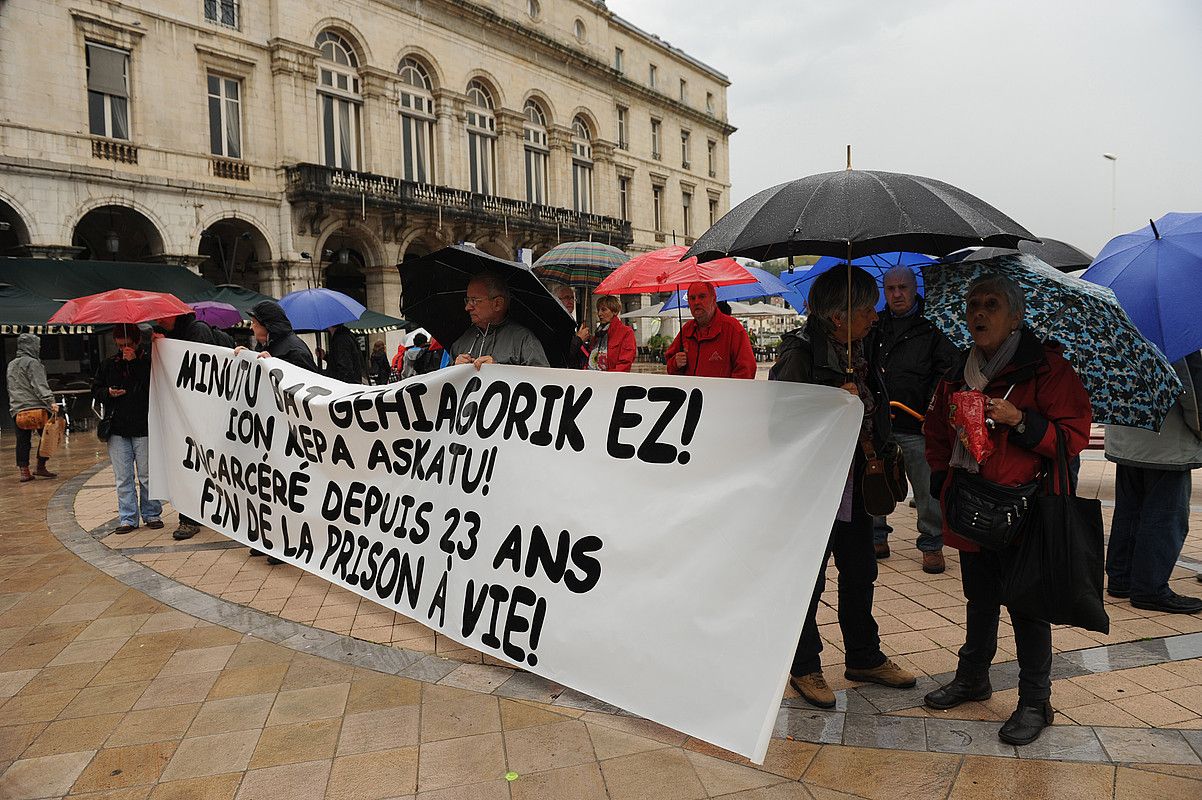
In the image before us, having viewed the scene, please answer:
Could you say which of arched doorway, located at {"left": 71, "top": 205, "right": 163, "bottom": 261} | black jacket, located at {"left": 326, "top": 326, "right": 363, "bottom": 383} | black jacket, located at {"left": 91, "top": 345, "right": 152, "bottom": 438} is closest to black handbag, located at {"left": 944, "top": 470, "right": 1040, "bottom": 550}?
black jacket, located at {"left": 326, "top": 326, "right": 363, "bottom": 383}

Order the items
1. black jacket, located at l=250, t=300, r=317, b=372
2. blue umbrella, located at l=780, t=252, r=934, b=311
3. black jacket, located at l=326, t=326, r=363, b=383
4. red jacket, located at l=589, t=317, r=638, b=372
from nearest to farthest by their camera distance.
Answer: blue umbrella, located at l=780, t=252, r=934, b=311 → black jacket, located at l=250, t=300, r=317, b=372 → red jacket, located at l=589, t=317, r=638, b=372 → black jacket, located at l=326, t=326, r=363, b=383

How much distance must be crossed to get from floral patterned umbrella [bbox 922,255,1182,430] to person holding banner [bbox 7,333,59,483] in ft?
36.1

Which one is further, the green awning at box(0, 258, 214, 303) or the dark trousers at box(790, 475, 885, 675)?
the green awning at box(0, 258, 214, 303)

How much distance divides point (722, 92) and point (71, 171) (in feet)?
112

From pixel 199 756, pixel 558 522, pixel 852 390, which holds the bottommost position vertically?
pixel 199 756

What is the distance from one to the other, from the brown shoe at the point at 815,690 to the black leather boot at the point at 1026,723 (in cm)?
62

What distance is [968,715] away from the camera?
118 inches

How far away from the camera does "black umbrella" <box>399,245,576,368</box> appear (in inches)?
152

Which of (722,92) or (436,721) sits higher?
(722,92)

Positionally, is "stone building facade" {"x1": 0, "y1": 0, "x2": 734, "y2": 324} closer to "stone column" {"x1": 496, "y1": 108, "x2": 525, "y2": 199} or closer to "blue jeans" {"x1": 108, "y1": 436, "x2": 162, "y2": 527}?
"stone column" {"x1": 496, "y1": 108, "x2": 525, "y2": 199}

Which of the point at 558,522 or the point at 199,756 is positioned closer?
the point at 199,756

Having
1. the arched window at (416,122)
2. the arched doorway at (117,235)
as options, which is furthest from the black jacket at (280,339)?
the arched window at (416,122)

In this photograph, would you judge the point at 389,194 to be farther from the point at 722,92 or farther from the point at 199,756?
the point at 722,92

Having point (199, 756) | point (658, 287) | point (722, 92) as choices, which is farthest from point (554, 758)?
point (722, 92)
